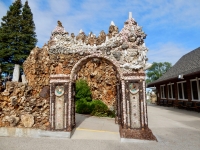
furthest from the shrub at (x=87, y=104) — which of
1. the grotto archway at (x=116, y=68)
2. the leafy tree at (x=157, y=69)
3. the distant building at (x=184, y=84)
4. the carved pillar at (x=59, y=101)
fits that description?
the leafy tree at (x=157, y=69)

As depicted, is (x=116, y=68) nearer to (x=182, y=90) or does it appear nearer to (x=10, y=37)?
(x=182, y=90)

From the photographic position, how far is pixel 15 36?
21.8 meters

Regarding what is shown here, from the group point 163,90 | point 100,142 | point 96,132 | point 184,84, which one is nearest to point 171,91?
point 163,90

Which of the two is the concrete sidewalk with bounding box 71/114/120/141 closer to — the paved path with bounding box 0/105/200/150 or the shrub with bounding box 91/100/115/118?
the paved path with bounding box 0/105/200/150

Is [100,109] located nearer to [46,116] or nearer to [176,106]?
[46,116]

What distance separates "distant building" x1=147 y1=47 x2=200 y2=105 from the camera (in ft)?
44.4

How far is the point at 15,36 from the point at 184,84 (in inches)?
848

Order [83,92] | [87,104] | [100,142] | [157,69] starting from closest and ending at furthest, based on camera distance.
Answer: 1. [100,142]
2. [87,104]
3. [83,92]
4. [157,69]

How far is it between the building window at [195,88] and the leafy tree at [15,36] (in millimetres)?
19658

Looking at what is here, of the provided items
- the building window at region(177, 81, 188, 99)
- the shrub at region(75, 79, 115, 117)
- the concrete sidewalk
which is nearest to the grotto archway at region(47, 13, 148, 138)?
the concrete sidewalk

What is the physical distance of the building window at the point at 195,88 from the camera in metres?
13.5

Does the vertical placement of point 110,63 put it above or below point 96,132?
above

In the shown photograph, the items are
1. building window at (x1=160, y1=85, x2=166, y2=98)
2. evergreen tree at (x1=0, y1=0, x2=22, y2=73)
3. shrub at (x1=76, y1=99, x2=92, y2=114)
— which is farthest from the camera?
building window at (x1=160, y1=85, x2=166, y2=98)

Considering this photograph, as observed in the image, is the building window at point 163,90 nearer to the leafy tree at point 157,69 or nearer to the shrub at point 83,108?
the shrub at point 83,108
